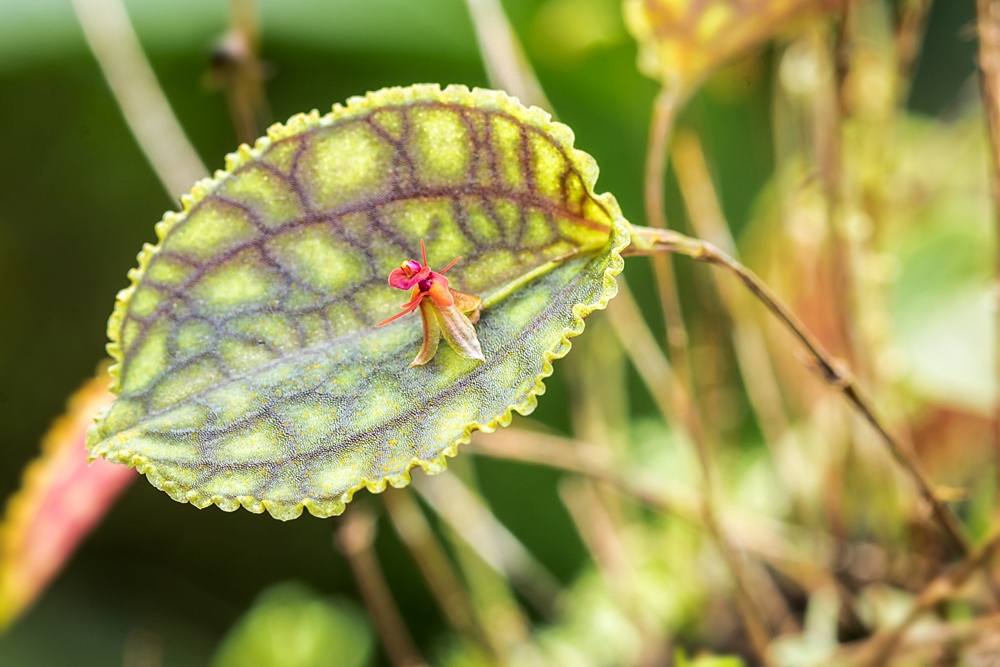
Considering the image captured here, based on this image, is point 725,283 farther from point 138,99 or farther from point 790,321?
point 138,99

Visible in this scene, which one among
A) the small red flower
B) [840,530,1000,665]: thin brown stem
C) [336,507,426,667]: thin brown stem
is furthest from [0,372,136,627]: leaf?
[840,530,1000,665]: thin brown stem

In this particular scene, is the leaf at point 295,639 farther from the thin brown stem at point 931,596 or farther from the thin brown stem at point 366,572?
the thin brown stem at point 931,596

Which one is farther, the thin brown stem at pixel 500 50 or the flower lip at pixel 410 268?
the thin brown stem at pixel 500 50

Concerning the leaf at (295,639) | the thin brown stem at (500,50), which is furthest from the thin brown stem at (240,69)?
the leaf at (295,639)

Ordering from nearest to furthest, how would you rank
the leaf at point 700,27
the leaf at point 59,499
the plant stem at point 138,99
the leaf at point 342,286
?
the leaf at point 342,286, the leaf at point 700,27, the leaf at point 59,499, the plant stem at point 138,99

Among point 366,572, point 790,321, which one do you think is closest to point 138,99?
point 366,572

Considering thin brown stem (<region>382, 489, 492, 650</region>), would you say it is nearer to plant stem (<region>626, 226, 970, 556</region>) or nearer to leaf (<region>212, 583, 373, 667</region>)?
leaf (<region>212, 583, 373, 667</region>)

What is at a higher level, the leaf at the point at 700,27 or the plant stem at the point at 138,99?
the plant stem at the point at 138,99
